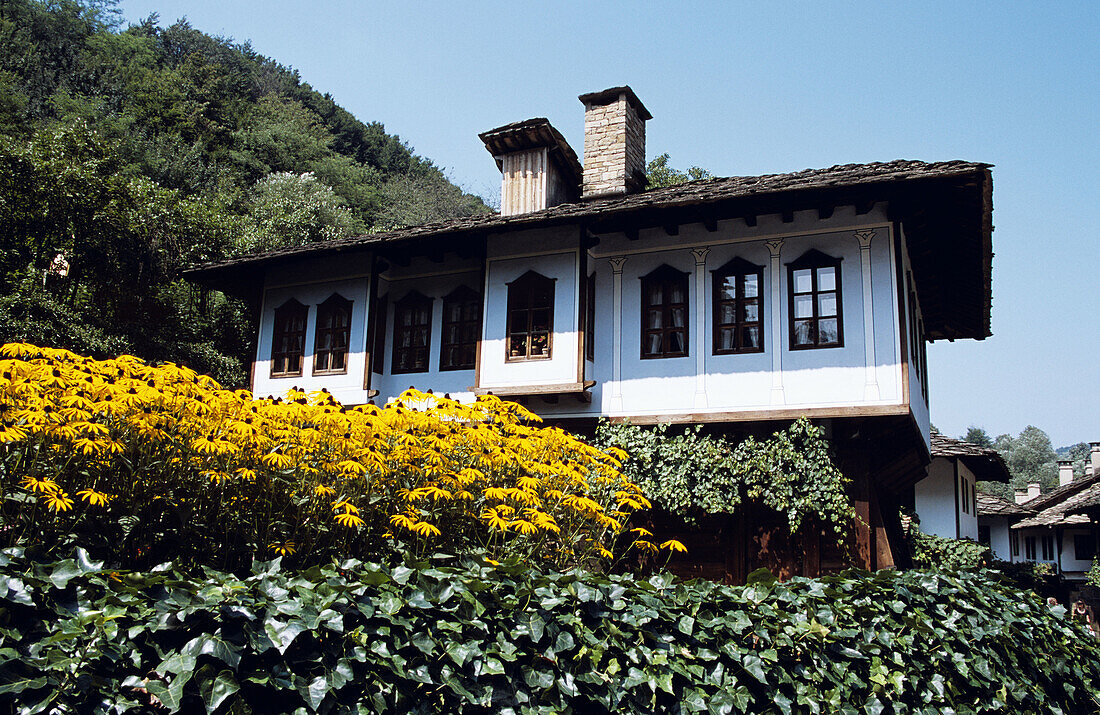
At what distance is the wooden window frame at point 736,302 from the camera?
11883 millimetres

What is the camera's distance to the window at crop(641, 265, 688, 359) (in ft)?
40.7

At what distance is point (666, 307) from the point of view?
12586 mm

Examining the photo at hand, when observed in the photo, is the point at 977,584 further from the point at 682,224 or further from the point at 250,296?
the point at 250,296

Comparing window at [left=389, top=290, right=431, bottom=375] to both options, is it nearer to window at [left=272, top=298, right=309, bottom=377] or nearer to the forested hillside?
window at [left=272, top=298, right=309, bottom=377]

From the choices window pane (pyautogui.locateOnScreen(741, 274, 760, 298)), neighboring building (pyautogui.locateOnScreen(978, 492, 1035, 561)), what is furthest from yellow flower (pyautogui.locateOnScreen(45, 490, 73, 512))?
neighboring building (pyautogui.locateOnScreen(978, 492, 1035, 561))

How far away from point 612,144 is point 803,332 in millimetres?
4936

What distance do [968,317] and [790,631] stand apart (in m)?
12.7

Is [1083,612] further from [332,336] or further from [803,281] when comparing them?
[332,336]

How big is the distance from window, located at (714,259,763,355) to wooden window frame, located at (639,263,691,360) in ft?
1.38

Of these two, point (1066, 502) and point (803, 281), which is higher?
point (803, 281)

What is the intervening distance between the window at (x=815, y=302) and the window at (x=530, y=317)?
137 inches

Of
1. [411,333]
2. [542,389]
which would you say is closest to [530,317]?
[542,389]

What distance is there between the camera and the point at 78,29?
41.8m

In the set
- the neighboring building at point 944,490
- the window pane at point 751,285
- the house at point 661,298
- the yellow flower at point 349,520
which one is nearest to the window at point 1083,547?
the neighboring building at point 944,490
